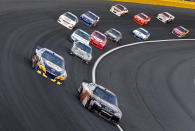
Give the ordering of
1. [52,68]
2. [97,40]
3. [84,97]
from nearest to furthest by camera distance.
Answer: [84,97] → [52,68] → [97,40]

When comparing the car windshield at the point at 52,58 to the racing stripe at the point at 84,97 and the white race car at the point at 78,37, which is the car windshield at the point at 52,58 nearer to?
the racing stripe at the point at 84,97

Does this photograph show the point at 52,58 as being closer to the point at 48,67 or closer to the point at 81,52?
the point at 48,67

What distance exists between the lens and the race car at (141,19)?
45.3 meters

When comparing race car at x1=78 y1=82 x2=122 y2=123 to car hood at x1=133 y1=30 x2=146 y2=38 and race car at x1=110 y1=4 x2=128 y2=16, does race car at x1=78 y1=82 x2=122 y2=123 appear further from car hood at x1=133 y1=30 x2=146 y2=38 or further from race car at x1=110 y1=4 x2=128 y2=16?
race car at x1=110 y1=4 x2=128 y2=16

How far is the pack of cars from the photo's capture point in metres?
20.8

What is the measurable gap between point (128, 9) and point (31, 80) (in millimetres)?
28715

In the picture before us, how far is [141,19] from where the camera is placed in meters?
45.4

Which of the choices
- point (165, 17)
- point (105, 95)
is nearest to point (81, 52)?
point (105, 95)

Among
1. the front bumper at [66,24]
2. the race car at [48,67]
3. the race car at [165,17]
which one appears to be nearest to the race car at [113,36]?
the front bumper at [66,24]

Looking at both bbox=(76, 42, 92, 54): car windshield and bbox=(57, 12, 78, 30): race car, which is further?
bbox=(57, 12, 78, 30): race car

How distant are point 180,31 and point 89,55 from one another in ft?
73.5

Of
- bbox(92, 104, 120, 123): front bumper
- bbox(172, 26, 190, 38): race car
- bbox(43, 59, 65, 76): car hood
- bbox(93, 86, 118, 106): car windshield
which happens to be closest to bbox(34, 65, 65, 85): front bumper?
bbox(43, 59, 65, 76): car hood

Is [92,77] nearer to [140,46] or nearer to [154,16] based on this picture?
[140,46]

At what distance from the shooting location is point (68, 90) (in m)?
22.5
